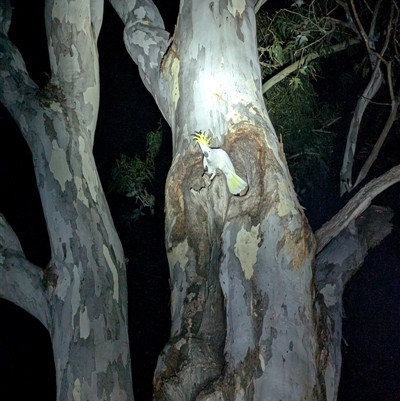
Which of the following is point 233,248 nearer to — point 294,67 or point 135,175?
point 294,67

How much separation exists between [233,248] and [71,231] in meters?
0.91

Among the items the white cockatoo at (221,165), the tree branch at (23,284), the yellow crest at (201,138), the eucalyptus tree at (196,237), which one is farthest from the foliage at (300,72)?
the tree branch at (23,284)

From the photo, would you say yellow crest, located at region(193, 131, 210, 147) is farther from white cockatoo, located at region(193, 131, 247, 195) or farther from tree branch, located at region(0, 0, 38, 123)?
tree branch, located at region(0, 0, 38, 123)

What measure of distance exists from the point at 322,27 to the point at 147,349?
314 cm

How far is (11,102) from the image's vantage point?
3.15 meters

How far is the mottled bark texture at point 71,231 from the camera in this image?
2383mm

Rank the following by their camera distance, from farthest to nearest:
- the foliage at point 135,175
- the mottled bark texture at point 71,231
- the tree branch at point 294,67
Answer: the foliage at point 135,175 → the tree branch at point 294,67 → the mottled bark texture at point 71,231

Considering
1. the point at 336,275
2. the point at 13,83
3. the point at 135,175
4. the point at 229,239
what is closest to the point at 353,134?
the point at 336,275

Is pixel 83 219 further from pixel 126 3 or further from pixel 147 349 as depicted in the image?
pixel 147 349

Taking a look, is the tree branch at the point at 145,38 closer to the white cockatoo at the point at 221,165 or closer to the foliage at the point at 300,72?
the white cockatoo at the point at 221,165

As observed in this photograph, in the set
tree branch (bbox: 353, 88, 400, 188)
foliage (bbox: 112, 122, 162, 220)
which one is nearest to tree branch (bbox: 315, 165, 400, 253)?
tree branch (bbox: 353, 88, 400, 188)

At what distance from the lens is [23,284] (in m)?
2.71

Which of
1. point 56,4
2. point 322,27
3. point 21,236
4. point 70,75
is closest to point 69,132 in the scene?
point 70,75

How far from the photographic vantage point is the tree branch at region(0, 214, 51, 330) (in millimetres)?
2652
